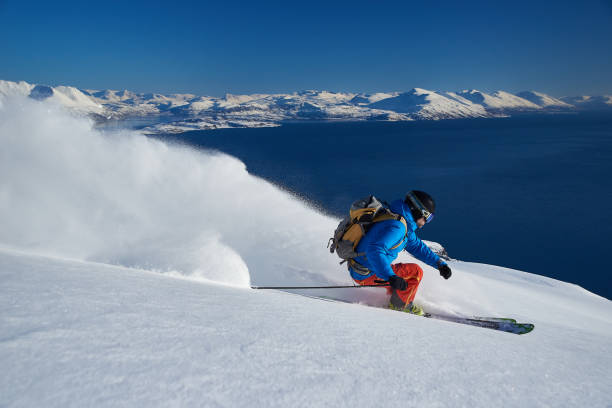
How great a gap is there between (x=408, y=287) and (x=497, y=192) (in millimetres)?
44519

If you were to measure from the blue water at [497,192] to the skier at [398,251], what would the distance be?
1.94m

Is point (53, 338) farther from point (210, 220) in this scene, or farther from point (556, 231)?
point (556, 231)

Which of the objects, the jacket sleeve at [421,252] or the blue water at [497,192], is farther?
the blue water at [497,192]

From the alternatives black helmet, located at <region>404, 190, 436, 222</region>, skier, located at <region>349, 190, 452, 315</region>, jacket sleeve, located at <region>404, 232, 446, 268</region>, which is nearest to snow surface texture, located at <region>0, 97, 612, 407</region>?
skier, located at <region>349, 190, 452, 315</region>

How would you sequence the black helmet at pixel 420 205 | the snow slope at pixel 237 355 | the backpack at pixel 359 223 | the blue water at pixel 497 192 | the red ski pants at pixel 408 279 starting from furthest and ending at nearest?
1. the blue water at pixel 497 192
2. the red ski pants at pixel 408 279
3. the black helmet at pixel 420 205
4. the backpack at pixel 359 223
5. the snow slope at pixel 237 355

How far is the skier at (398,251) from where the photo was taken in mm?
3689

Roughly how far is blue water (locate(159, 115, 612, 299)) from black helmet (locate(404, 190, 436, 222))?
8.04 feet

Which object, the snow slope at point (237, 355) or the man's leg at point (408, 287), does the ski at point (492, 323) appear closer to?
the man's leg at point (408, 287)

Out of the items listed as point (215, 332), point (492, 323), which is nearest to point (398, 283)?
point (492, 323)

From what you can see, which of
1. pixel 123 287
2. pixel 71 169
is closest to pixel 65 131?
pixel 71 169

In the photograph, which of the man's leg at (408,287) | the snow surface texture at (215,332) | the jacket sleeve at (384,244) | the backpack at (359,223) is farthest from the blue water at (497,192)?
the snow surface texture at (215,332)

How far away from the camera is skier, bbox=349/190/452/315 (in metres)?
3.69

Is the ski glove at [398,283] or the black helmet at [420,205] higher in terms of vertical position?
the black helmet at [420,205]

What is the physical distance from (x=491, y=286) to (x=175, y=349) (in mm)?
7462
